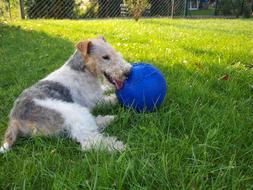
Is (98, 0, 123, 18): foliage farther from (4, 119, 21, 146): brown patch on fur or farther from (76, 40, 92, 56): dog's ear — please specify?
(4, 119, 21, 146): brown patch on fur

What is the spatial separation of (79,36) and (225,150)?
249 inches

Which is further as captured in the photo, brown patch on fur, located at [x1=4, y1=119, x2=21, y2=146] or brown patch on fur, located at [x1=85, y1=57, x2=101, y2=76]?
brown patch on fur, located at [x1=85, y1=57, x2=101, y2=76]

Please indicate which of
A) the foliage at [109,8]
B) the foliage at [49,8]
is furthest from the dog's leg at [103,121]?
the foliage at [109,8]

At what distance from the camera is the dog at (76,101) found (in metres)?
2.93

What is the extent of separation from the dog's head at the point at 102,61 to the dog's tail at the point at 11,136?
3.66ft

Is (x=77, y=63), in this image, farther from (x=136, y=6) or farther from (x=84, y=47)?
(x=136, y=6)

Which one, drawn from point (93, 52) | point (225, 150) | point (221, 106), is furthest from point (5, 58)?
point (225, 150)

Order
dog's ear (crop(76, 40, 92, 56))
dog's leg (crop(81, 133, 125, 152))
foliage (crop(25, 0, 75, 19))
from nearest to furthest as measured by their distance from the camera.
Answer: dog's leg (crop(81, 133, 125, 152)), dog's ear (crop(76, 40, 92, 56)), foliage (crop(25, 0, 75, 19))

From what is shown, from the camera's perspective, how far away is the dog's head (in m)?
3.59

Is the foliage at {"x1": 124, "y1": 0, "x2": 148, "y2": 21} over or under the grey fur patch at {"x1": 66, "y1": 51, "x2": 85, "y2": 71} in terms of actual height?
under

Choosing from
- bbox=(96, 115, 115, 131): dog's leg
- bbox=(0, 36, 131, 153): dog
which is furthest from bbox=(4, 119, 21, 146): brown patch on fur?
bbox=(96, 115, 115, 131): dog's leg

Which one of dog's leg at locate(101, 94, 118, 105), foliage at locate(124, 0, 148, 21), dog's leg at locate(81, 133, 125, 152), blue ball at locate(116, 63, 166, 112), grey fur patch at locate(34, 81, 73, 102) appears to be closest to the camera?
dog's leg at locate(81, 133, 125, 152)

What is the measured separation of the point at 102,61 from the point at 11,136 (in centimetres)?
130

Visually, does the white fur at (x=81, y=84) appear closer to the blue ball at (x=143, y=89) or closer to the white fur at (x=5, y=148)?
the blue ball at (x=143, y=89)
